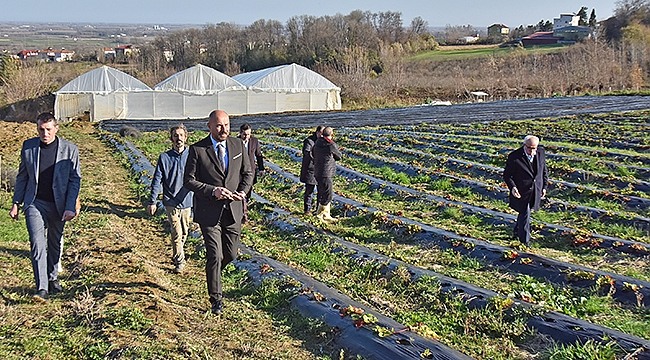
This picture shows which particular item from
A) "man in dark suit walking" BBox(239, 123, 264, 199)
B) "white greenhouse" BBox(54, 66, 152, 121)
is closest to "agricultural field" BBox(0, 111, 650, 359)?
"man in dark suit walking" BBox(239, 123, 264, 199)

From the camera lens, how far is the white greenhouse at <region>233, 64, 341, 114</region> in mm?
35219

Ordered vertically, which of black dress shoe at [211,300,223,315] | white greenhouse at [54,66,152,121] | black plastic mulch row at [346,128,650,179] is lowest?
black dress shoe at [211,300,223,315]

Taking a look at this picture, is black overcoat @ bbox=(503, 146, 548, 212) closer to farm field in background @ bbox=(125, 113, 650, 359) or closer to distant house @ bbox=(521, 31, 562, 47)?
farm field in background @ bbox=(125, 113, 650, 359)

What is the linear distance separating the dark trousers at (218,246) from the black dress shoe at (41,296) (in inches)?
58.6

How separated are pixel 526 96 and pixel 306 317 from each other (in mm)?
37309

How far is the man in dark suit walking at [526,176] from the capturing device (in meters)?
8.45

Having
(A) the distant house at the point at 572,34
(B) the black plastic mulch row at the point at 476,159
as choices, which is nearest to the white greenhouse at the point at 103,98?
A: (B) the black plastic mulch row at the point at 476,159

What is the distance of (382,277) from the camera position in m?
7.23

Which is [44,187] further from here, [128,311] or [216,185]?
[216,185]

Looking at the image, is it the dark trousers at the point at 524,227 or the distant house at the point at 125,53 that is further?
the distant house at the point at 125,53

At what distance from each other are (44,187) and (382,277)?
11.2 ft

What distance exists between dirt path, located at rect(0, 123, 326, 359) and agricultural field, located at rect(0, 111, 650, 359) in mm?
21

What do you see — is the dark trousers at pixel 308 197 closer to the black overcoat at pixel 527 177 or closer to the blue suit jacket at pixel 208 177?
the black overcoat at pixel 527 177

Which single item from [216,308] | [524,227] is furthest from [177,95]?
[216,308]
